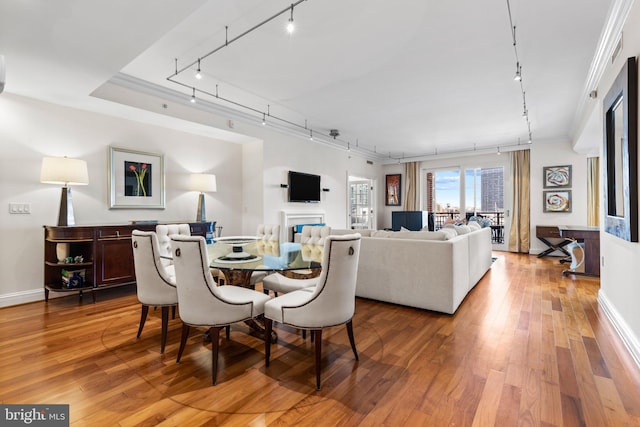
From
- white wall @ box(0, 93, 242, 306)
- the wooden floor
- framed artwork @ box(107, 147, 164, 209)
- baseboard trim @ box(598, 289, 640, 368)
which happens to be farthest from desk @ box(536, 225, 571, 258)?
framed artwork @ box(107, 147, 164, 209)

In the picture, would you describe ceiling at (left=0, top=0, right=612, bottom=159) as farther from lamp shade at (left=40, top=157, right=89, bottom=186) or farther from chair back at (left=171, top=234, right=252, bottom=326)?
chair back at (left=171, top=234, right=252, bottom=326)

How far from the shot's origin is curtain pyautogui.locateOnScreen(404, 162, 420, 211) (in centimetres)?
918

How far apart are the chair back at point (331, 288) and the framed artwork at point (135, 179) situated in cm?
351

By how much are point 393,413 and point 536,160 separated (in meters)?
7.74

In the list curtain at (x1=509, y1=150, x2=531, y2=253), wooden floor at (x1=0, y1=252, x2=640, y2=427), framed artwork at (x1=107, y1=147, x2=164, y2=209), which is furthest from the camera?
curtain at (x1=509, y1=150, x2=531, y2=253)

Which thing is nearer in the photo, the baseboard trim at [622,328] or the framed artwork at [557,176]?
the baseboard trim at [622,328]

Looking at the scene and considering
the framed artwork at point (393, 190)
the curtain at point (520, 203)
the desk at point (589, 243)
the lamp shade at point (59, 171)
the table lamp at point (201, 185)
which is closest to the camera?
the lamp shade at point (59, 171)

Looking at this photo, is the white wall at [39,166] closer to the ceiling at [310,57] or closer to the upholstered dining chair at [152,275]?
the ceiling at [310,57]

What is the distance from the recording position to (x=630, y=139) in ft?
7.47

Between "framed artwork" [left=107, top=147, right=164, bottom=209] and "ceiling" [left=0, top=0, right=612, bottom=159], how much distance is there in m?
0.58

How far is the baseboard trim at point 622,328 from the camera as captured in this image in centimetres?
224

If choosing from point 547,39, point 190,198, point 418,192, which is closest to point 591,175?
point 418,192

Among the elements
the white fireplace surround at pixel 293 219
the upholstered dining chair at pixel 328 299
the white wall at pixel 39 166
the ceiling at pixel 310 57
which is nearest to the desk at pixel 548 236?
the ceiling at pixel 310 57

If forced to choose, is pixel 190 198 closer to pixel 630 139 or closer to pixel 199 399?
pixel 199 399
